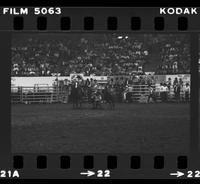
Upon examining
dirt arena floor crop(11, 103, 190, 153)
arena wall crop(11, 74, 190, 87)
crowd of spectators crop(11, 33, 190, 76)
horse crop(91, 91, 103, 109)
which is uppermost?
crowd of spectators crop(11, 33, 190, 76)

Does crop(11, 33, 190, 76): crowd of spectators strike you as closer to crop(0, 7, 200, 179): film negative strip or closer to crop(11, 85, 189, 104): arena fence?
crop(0, 7, 200, 179): film negative strip

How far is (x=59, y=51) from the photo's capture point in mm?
11164

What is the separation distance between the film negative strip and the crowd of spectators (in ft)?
0.07

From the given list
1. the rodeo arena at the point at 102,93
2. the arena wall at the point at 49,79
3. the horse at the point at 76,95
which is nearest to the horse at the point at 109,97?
the rodeo arena at the point at 102,93

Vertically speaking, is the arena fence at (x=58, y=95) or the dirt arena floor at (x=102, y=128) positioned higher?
the arena fence at (x=58, y=95)

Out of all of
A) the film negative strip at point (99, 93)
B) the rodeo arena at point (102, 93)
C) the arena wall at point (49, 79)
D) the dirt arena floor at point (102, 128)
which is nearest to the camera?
the film negative strip at point (99, 93)

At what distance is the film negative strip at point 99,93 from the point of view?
8.80 metres

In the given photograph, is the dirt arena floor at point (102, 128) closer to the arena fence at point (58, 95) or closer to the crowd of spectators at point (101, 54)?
the arena fence at point (58, 95)

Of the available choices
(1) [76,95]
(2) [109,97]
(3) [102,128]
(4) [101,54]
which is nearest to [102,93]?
(2) [109,97]

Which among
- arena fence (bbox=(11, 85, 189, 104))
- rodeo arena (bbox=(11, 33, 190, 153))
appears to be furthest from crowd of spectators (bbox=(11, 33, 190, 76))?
arena fence (bbox=(11, 85, 189, 104))

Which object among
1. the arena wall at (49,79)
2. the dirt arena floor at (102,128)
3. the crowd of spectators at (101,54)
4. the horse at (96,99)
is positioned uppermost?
the crowd of spectators at (101,54)

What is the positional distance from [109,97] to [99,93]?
8.7 inches

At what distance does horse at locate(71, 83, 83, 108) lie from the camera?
10.3 meters

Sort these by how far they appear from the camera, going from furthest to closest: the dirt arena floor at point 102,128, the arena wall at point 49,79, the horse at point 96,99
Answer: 1. the horse at point 96,99
2. the arena wall at point 49,79
3. the dirt arena floor at point 102,128
